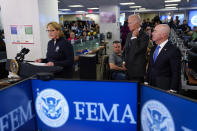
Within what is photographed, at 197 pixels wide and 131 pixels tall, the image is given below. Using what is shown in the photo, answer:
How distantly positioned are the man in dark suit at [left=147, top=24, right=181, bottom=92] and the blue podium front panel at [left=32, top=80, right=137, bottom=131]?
1.08 meters

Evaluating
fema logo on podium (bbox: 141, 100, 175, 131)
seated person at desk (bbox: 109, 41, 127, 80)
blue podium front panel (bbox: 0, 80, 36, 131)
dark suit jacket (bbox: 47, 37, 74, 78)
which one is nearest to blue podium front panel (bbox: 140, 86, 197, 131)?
fema logo on podium (bbox: 141, 100, 175, 131)

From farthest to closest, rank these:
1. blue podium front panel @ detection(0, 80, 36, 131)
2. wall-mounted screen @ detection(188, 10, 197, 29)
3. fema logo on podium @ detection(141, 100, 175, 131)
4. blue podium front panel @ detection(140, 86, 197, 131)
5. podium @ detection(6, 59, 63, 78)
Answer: wall-mounted screen @ detection(188, 10, 197, 29)
podium @ detection(6, 59, 63, 78)
blue podium front panel @ detection(0, 80, 36, 131)
fema logo on podium @ detection(141, 100, 175, 131)
blue podium front panel @ detection(140, 86, 197, 131)

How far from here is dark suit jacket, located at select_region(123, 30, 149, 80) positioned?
2496 mm

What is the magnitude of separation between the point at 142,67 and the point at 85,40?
5.80 metres

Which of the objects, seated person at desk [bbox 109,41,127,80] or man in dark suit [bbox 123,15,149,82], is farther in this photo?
seated person at desk [bbox 109,41,127,80]

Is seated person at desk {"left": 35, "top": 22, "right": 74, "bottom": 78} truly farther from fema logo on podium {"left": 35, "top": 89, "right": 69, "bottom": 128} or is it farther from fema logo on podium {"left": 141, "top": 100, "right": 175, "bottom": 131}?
fema logo on podium {"left": 141, "top": 100, "right": 175, "bottom": 131}

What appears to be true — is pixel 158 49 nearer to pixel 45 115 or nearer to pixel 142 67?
pixel 142 67

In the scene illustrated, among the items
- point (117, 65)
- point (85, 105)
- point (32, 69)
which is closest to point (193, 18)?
point (117, 65)

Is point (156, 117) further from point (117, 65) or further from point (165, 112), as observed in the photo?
point (117, 65)

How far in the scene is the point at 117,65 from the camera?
354 cm

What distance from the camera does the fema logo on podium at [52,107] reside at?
4.27 ft

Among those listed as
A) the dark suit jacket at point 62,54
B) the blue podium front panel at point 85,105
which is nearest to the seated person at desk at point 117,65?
the dark suit jacket at point 62,54

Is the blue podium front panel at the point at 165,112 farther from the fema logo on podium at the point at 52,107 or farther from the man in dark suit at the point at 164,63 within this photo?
the man in dark suit at the point at 164,63

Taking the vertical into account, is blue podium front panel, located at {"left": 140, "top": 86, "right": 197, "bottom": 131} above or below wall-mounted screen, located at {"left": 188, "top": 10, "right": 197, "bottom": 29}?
below
